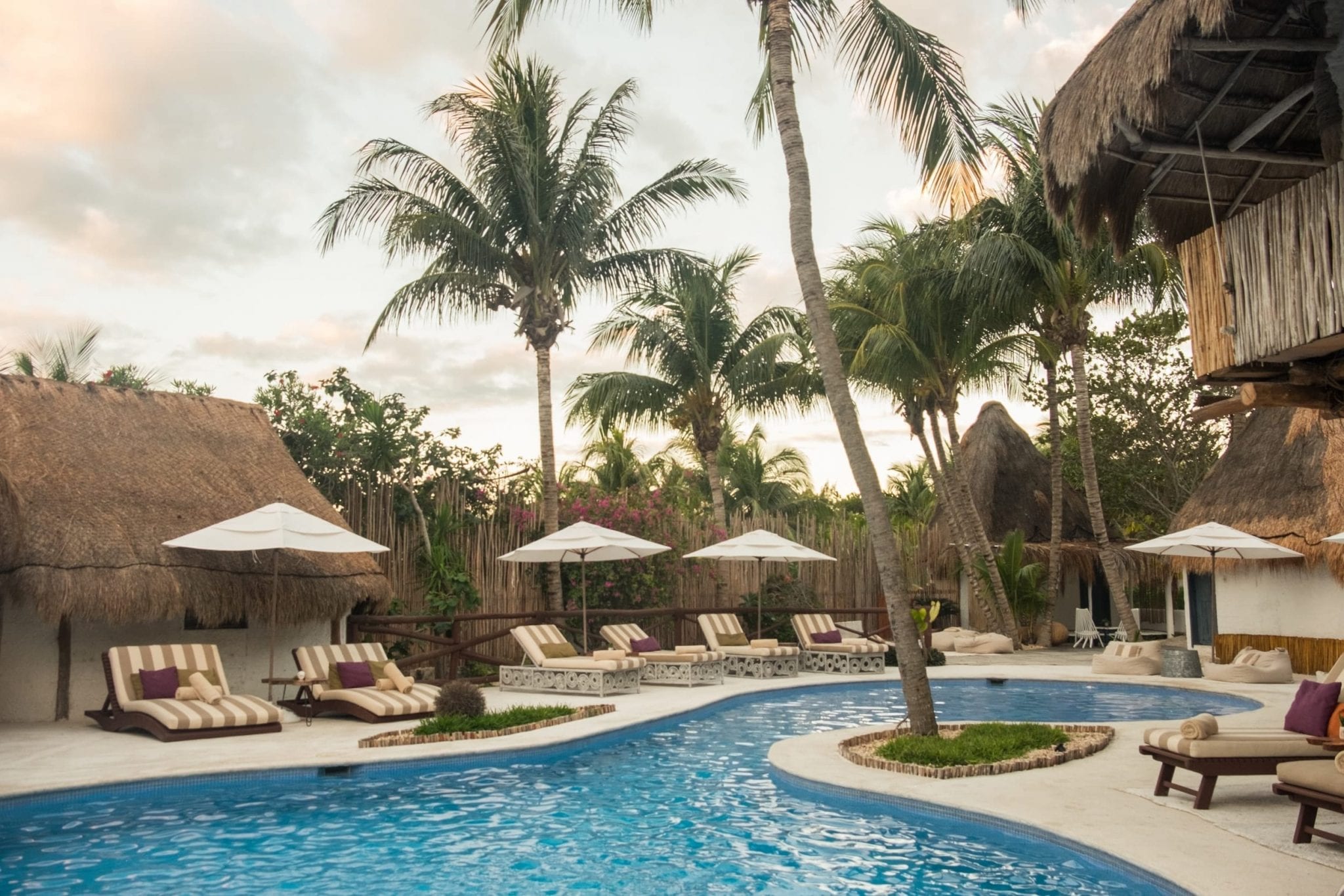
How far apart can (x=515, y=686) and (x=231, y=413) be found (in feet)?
16.8

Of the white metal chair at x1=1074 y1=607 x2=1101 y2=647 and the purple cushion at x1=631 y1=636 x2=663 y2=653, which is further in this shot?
the white metal chair at x1=1074 y1=607 x2=1101 y2=647

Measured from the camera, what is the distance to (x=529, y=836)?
648cm

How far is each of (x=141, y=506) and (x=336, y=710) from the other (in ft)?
10.4

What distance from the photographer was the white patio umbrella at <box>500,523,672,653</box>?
44.0ft

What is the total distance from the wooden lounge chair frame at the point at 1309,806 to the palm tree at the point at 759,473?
91.7 ft

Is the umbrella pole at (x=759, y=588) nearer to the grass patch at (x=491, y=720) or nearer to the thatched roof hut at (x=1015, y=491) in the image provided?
the thatched roof hut at (x=1015, y=491)

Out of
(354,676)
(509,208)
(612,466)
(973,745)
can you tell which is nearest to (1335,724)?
Result: (973,745)

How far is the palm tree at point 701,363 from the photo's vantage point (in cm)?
2077

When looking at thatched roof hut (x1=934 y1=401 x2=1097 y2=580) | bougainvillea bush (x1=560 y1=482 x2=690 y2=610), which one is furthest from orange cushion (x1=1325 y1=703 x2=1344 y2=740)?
thatched roof hut (x1=934 y1=401 x2=1097 y2=580)

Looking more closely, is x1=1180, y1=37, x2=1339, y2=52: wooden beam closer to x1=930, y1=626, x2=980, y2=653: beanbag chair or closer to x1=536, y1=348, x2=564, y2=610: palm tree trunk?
x1=536, y1=348, x2=564, y2=610: palm tree trunk

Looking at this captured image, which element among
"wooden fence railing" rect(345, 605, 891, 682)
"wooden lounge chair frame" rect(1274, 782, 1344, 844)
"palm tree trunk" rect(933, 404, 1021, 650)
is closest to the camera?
"wooden lounge chair frame" rect(1274, 782, 1344, 844)

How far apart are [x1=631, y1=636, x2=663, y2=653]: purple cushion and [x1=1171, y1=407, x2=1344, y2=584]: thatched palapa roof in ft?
28.7

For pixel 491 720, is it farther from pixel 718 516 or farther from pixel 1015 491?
pixel 1015 491

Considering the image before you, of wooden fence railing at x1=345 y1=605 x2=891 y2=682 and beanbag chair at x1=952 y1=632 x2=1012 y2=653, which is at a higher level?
wooden fence railing at x1=345 y1=605 x2=891 y2=682
